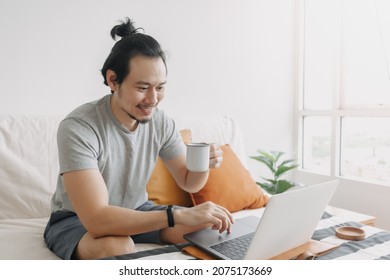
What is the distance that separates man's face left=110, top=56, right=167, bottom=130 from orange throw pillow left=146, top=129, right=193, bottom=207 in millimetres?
502

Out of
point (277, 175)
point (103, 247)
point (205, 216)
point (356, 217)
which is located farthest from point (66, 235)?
point (277, 175)

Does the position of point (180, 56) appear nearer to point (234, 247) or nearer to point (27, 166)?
point (27, 166)

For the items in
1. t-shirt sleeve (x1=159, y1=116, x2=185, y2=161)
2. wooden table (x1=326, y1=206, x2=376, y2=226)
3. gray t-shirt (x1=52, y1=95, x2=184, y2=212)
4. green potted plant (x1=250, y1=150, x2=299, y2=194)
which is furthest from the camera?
green potted plant (x1=250, y1=150, x2=299, y2=194)

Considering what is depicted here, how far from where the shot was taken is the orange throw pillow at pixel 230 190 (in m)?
1.72

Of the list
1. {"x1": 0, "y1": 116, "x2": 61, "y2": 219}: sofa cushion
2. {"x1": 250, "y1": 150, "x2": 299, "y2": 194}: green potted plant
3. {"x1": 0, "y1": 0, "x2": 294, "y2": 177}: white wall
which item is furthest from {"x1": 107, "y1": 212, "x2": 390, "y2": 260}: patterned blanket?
{"x1": 0, "y1": 0, "x2": 294, "y2": 177}: white wall

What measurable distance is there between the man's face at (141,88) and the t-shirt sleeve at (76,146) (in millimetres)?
147

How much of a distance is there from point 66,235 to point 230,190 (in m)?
0.78

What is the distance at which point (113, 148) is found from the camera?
130 centimetres

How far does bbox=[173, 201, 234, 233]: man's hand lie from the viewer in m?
1.08

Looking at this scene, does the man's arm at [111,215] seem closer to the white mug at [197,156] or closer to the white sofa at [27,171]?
the white mug at [197,156]

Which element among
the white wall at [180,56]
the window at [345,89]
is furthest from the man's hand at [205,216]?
the window at [345,89]

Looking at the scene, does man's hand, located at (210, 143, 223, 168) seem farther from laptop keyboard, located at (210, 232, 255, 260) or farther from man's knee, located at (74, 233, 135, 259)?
man's knee, located at (74, 233, 135, 259)
